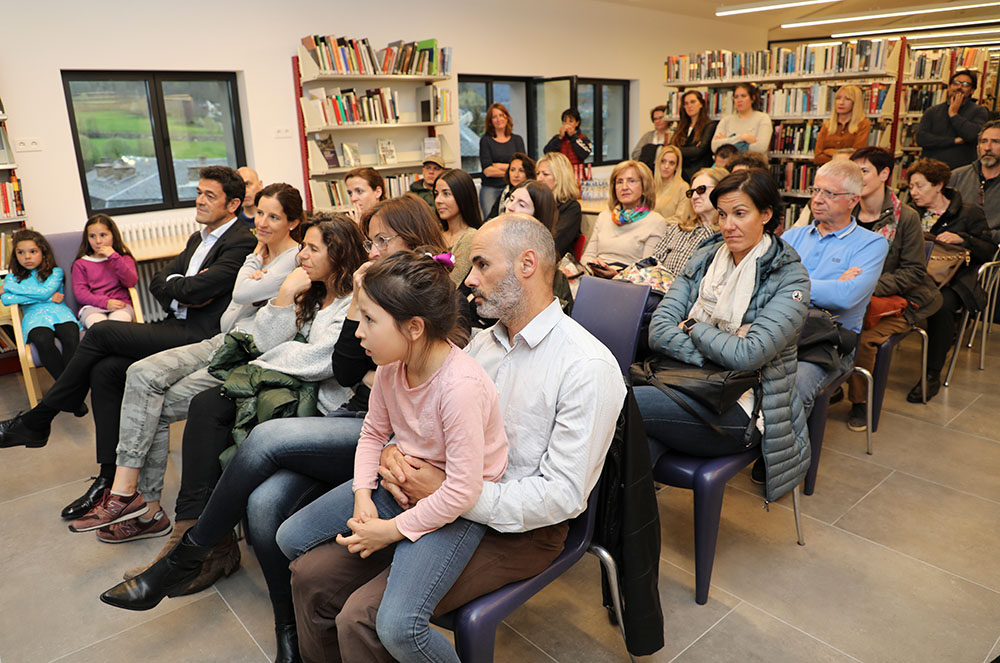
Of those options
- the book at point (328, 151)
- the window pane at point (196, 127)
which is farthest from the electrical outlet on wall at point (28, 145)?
the book at point (328, 151)

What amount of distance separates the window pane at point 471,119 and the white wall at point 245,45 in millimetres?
329

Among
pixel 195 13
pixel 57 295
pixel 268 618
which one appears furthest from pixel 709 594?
pixel 195 13

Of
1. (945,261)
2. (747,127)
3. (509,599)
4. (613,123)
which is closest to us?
(509,599)

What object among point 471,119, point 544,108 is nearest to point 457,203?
point 471,119

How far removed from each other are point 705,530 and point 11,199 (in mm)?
4830

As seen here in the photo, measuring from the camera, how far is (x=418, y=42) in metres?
6.62

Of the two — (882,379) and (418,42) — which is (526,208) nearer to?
(882,379)

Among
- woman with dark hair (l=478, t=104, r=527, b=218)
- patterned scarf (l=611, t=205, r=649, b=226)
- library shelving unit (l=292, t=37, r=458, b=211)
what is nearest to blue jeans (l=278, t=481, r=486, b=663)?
patterned scarf (l=611, t=205, r=649, b=226)

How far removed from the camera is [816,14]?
36.8ft

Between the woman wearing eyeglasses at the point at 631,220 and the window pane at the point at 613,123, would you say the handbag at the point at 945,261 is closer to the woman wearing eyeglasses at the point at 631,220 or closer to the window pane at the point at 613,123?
the woman wearing eyeglasses at the point at 631,220

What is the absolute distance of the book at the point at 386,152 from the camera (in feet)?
21.2

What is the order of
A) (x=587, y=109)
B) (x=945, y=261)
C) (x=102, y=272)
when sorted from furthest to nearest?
(x=587, y=109), (x=102, y=272), (x=945, y=261)

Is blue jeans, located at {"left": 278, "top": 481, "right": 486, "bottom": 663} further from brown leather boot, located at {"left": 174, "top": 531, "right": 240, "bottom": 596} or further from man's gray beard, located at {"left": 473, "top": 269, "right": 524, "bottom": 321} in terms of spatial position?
brown leather boot, located at {"left": 174, "top": 531, "right": 240, "bottom": 596}

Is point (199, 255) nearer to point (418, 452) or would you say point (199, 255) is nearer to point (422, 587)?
point (418, 452)
